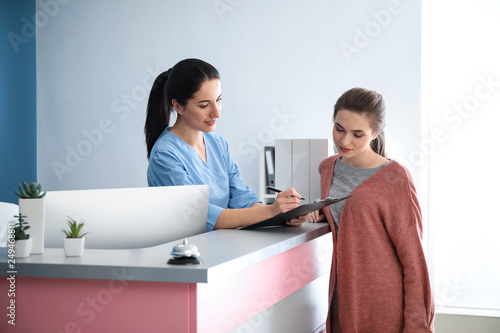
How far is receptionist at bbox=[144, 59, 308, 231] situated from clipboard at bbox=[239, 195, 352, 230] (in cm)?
4

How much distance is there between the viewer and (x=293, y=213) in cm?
170

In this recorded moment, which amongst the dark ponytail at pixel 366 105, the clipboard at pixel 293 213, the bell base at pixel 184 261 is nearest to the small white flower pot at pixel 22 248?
the bell base at pixel 184 261

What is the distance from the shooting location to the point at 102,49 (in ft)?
17.0

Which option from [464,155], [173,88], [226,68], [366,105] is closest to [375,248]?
[366,105]

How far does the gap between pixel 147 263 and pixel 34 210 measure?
0.32m

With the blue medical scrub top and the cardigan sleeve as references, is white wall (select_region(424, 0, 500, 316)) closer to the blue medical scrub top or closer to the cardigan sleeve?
the blue medical scrub top

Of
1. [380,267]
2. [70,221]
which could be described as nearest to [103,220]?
[70,221]

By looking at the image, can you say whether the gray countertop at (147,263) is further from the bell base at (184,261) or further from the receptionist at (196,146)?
the receptionist at (196,146)

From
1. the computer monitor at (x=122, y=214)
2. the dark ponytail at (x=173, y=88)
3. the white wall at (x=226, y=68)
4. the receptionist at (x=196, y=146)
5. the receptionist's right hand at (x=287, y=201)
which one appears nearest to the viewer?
the computer monitor at (x=122, y=214)

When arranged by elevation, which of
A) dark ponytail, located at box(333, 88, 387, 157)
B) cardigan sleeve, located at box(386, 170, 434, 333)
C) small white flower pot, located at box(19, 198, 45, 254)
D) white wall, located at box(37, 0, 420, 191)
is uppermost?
white wall, located at box(37, 0, 420, 191)

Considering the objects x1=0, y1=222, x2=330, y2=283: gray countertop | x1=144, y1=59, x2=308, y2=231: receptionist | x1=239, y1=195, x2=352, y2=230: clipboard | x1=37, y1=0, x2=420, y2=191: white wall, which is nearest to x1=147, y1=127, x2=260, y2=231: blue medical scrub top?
x1=144, y1=59, x2=308, y2=231: receptionist

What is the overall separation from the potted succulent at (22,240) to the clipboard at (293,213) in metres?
0.70

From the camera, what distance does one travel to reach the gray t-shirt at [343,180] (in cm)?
186

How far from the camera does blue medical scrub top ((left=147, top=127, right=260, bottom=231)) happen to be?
1995 mm
